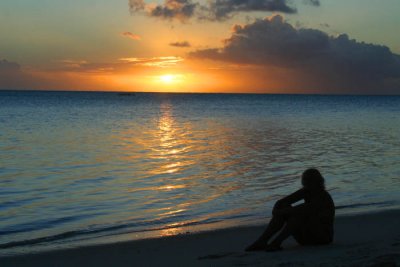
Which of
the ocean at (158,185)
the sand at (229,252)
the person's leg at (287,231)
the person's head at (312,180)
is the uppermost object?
the person's head at (312,180)

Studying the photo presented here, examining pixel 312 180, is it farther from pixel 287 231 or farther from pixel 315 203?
pixel 287 231

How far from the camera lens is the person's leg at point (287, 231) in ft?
23.9

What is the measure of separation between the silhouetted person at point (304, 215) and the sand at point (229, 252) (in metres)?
0.20

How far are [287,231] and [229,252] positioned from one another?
0.99 metres

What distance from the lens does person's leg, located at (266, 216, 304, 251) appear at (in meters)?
7.29

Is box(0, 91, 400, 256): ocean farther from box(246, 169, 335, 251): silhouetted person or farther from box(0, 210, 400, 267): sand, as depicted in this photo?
box(246, 169, 335, 251): silhouetted person

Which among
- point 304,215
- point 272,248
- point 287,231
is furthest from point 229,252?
point 304,215

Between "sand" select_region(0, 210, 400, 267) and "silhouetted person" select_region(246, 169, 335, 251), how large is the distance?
20 cm

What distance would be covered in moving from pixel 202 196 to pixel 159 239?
423cm

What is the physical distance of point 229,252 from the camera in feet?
25.2

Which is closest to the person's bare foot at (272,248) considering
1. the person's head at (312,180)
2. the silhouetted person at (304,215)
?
the silhouetted person at (304,215)

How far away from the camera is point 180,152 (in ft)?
75.5

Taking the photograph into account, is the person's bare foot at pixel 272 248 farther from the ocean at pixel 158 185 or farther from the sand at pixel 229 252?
the ocean at pixel 158 185

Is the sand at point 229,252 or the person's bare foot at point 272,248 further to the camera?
the person's bare foot at point 272,248
